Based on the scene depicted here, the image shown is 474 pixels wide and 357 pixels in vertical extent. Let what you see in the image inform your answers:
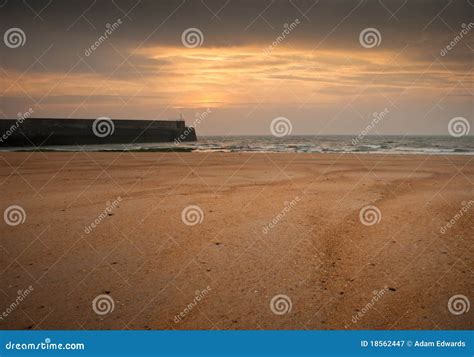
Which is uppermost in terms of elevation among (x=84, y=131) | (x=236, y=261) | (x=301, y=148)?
(x=301, y=148)

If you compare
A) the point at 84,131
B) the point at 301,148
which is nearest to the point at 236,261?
the point at 301,148

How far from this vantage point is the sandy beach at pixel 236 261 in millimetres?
3256

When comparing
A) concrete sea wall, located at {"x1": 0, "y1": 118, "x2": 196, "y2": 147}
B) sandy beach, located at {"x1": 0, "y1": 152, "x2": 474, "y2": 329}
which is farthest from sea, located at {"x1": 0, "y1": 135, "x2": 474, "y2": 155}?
sandy beach, located at {"x1": 0, "y1": 152, "x2": 474, "y2": 329}

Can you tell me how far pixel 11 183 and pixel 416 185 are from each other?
9.24 metres

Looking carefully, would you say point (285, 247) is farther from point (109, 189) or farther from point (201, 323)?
point (109, 189)

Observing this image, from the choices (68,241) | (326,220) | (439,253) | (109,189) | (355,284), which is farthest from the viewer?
(109,189)

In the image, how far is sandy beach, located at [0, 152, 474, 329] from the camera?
3256mm

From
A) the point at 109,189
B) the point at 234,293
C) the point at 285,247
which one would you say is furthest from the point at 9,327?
the point at 109,189

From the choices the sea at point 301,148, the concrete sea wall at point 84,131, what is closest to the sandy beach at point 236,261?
the sea at point 301,148

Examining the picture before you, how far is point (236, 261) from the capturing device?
4262mm

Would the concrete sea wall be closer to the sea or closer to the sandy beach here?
the sea

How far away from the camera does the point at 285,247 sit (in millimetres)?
4672

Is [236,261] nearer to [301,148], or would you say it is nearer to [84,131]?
[301,148]

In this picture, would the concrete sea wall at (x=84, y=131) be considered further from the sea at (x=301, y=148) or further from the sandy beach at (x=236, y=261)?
the sandy beach at (x=236, y=261)
